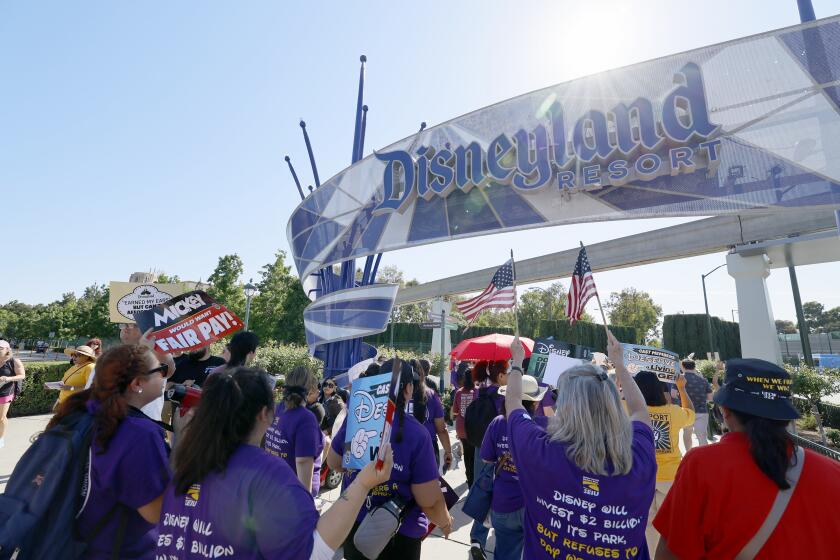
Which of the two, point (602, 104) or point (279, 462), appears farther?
point (602, 104)

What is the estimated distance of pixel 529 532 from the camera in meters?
2.25

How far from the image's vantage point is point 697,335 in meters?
41.8

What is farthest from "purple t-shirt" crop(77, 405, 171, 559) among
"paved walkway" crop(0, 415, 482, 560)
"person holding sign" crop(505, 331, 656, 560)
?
"paved walkway" crop(0, 415, 482, 560)

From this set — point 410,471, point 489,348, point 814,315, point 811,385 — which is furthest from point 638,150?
point 814,315

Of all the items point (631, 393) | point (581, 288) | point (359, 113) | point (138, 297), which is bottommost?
point (631, 393)

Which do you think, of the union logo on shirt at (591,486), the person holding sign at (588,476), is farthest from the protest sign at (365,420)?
the union logo on shirt at (591,486)

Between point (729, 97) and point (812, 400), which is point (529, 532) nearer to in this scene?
point (729, 97)

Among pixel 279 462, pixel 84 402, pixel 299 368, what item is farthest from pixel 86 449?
pixel 299 368

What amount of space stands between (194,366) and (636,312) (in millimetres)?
53722

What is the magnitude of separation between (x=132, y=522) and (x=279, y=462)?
0.80 meters

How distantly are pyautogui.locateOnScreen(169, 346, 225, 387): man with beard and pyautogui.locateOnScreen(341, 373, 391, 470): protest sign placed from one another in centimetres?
247

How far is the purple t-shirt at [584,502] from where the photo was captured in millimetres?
1979

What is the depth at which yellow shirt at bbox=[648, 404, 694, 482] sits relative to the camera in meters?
4.29

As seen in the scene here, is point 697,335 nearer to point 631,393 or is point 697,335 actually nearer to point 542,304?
point 542,304
